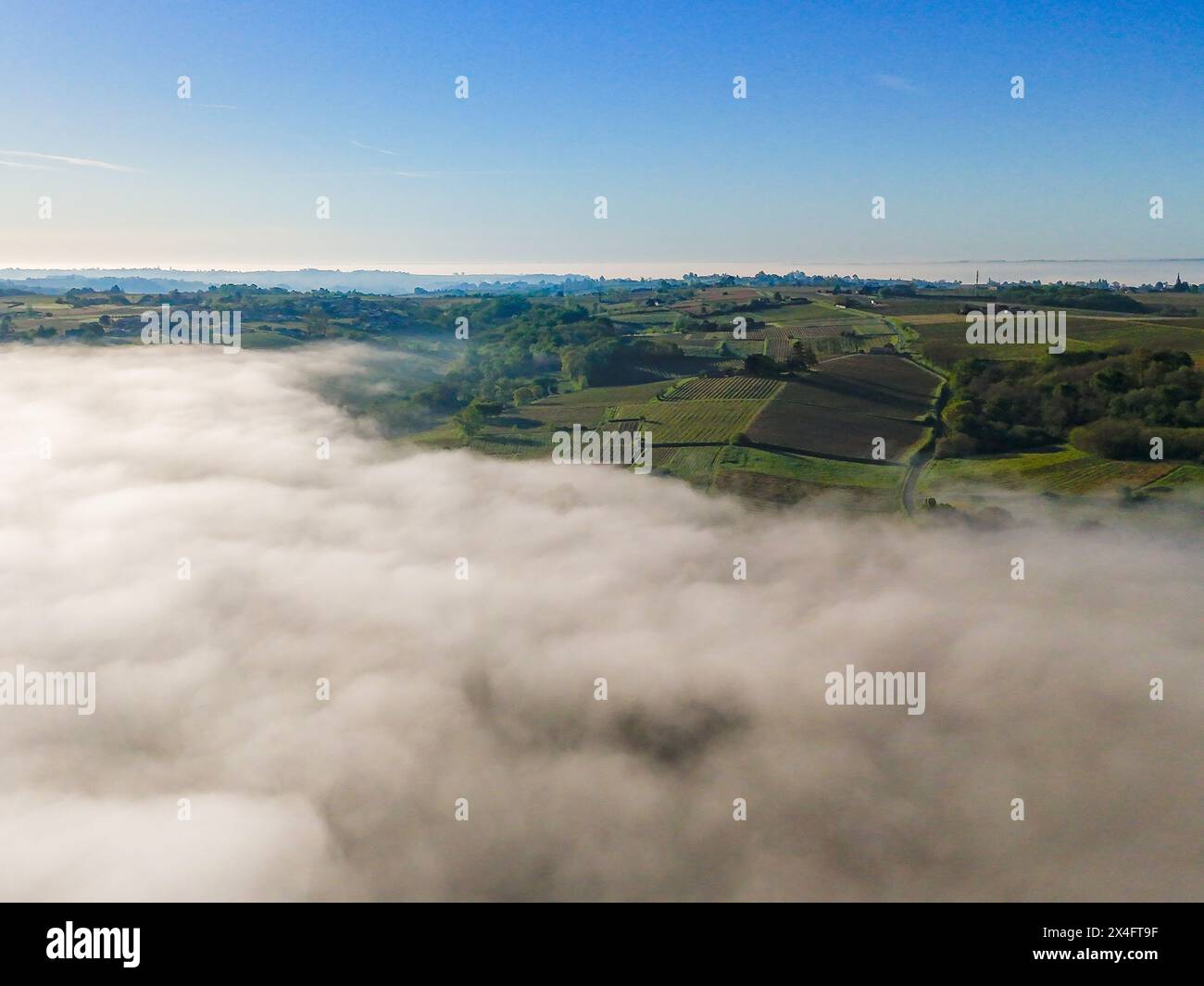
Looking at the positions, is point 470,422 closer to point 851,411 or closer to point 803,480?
point 803,480

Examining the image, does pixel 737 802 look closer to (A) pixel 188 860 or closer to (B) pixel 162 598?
(A) pixel 188 860

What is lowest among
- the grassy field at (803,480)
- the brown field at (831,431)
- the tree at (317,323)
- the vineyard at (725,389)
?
the grassy field at (803,480)

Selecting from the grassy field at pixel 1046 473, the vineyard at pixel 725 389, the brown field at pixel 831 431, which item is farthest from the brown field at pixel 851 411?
the grassy field at pixel 1046 473

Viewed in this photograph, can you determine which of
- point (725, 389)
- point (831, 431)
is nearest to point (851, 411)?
point (831, 431)

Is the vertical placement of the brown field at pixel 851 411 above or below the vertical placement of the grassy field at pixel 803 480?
above

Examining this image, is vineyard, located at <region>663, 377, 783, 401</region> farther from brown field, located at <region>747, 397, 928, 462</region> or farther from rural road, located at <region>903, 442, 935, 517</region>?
rural road, located at <region>903, 442, 935, 517</region>

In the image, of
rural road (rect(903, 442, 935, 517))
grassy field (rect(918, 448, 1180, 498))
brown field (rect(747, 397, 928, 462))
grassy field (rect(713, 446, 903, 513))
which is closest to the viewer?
rural road (rect(903, 442, 935, 517))

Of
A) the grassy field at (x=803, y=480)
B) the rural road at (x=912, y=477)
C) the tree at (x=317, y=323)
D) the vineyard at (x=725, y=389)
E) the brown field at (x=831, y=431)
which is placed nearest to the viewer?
the rural road at (x=912, y=477)

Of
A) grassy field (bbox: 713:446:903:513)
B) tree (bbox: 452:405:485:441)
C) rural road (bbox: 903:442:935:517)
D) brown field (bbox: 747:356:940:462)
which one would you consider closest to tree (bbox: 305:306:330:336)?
tree (bbox: 452:405:485:441)

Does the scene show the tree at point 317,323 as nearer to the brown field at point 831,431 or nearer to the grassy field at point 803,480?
the brown field at point 831,431

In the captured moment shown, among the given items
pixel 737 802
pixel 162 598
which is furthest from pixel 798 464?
pixel 162 598

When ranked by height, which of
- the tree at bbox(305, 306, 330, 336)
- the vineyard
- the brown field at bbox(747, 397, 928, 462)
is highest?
the tree at bbox(305, 306, 330, 336)
